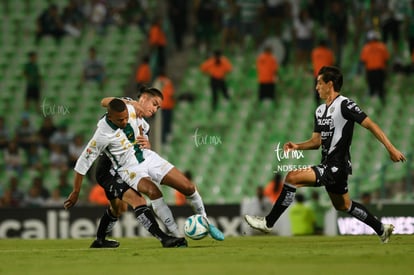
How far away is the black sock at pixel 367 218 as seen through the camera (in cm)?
1435

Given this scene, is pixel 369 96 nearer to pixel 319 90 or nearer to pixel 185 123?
pixel 185 123

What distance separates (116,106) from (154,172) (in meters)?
0.98

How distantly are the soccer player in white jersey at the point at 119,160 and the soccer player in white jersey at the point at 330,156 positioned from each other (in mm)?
1314

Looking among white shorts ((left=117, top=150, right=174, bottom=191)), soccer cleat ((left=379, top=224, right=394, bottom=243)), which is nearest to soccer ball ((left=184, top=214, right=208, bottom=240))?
white shorts ((left=117, top=150, right=174, bottom=191))

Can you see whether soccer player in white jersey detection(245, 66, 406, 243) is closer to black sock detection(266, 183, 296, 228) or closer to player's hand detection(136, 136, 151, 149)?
black sock detection(266, 183, 296, 228)

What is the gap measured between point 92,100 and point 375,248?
13.9 metres

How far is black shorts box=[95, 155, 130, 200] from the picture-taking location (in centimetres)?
1455

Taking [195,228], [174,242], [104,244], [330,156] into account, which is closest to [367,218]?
[330,156]

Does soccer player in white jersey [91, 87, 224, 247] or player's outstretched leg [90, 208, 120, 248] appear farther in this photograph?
player's outstretched leg [90, 208, 120, 248]

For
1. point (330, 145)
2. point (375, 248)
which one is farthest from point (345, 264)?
point (330, 145)

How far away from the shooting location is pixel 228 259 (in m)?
12.1

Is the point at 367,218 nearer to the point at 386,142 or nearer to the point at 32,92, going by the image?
the point at 386,142

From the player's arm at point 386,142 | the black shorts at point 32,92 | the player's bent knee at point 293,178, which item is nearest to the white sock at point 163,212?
the player's bent knee at point 293,178

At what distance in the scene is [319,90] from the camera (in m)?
14.4
